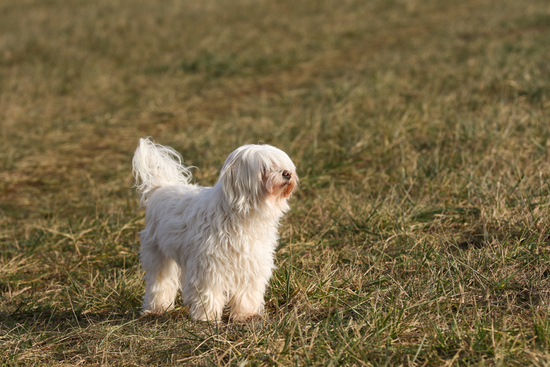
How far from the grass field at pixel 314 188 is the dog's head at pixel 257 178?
67 centimetres

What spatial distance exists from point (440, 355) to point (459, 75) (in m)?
6.65

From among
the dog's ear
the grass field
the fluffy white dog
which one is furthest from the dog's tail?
the dog's ear

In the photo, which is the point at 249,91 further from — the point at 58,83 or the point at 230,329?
the point at 230,329

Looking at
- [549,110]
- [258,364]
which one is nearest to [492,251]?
[258,364]

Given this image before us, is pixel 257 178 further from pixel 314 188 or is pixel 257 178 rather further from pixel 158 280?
pixel 314 188

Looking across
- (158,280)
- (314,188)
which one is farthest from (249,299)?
(314,188)

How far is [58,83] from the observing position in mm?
10250

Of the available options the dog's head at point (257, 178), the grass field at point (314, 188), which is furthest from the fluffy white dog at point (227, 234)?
the grass field at point (314, 188)

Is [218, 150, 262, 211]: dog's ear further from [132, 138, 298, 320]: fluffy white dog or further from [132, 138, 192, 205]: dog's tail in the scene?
[132, 138, 192, 205]: dog's tail

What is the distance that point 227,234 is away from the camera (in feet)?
11.0

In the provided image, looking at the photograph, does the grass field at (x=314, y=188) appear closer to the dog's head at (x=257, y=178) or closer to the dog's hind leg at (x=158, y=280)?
the dog's hind leg at (x=158, y=280)

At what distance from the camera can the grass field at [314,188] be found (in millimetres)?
3027

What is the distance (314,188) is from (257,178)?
7.86 feet

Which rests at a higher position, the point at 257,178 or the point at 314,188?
the point at 257,178
